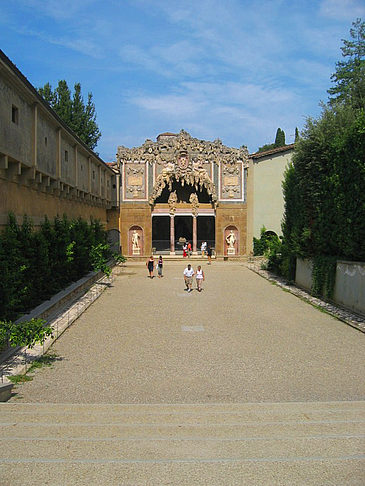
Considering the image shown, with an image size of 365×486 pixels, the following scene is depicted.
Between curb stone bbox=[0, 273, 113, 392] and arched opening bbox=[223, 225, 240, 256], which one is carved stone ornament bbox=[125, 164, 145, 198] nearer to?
arched opening bbox=[223, 225, 240, 256]

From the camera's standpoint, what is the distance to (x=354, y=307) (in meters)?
18.8

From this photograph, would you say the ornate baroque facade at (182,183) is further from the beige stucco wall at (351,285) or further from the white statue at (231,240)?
the beige stucco wall at (351,285)

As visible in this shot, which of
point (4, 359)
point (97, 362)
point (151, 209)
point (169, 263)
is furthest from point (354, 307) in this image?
point (151, 209)

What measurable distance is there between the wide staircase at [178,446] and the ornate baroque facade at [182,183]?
37290mm

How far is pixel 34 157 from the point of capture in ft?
58.1

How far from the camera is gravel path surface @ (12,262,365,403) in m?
9.61

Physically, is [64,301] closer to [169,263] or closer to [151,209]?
[169,263]

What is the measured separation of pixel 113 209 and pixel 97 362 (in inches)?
1326

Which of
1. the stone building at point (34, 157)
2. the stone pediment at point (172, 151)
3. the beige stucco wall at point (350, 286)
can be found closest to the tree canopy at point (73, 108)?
the stone pediment at point (172, 151)

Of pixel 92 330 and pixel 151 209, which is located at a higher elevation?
pixel 151 209

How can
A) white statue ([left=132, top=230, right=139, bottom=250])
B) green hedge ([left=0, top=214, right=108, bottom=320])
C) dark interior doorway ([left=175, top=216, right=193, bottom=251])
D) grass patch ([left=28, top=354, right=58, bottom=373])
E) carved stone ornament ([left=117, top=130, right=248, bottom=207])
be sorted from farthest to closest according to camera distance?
dark interior doorway ([left=175, top=216, right=193, bottom=251])
white statue ([left=132, top=230, right=139, bottom=250])
carved stone ornament ([left=117, top=130, right=248, bottom=207])
green hedge ([left=0, top=214, right=108, bottom=320])
grass patch ([left=28, top=354, right=58, bottom=373])

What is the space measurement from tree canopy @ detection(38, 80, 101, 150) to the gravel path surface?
103ft

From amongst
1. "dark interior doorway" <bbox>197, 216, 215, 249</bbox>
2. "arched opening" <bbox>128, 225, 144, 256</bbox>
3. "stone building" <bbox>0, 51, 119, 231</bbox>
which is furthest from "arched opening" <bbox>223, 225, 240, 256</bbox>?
"stone building" <bbox>0, 51, 119, 231</bbox>

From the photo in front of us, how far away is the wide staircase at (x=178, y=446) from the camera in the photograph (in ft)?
16.4
